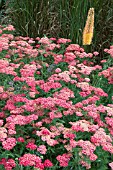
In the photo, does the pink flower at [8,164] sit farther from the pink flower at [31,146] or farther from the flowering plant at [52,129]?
the pink flower at [31,146]

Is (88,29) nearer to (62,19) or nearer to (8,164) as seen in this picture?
(62,19)

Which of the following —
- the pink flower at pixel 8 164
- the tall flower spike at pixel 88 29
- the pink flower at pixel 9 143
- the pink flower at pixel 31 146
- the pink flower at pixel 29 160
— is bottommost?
the pink flower at pixel 8 164

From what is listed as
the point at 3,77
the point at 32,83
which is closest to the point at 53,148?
the point at 32,83

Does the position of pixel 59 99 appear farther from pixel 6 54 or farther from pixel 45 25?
pixel 45 25

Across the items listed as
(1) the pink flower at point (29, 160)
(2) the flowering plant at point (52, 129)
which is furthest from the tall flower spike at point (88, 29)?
(1) the pink flower at point (29, 160)

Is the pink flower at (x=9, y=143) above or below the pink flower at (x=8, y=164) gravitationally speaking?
above

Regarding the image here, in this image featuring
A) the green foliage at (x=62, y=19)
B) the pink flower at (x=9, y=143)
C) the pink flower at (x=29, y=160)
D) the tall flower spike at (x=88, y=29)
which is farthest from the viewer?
the green foliage at (x=62, y=19)

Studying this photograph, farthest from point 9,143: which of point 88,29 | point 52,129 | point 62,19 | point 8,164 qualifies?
point 62,19

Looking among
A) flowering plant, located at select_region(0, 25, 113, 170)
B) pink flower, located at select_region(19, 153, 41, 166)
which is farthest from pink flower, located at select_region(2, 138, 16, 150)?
pink flower, located at select_region(19, 153, 41, 166)

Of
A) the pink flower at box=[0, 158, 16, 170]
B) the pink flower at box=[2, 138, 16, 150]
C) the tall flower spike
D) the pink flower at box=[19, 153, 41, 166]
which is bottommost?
the pink flower at box=[0, 158, 16, 170]

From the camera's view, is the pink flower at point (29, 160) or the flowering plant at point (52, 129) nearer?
the pink flower at point (29, 160)

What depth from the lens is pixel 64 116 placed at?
314 centimetres

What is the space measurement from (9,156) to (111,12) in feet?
9.64

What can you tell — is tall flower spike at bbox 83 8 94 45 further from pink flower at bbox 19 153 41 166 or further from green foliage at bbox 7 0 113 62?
pink flower at bbox 19 153 41 166
